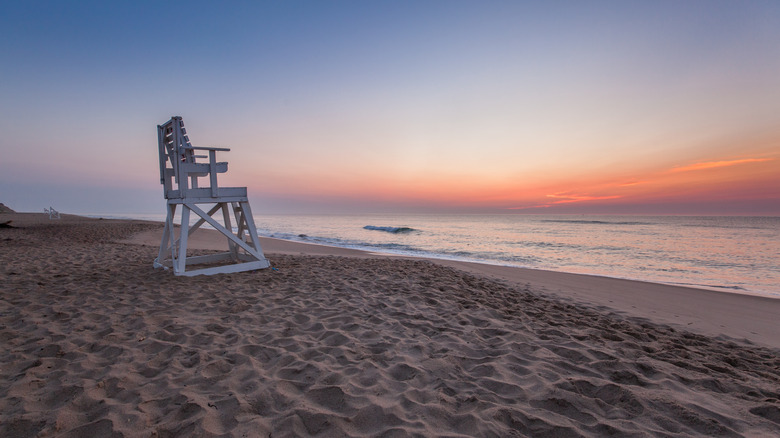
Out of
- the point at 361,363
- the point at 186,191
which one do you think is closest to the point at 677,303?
the point at 361,363

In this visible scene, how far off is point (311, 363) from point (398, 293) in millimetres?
2743

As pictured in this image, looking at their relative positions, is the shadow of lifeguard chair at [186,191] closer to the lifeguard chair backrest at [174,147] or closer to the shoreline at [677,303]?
the lifeguard chair backrest at [174,147]

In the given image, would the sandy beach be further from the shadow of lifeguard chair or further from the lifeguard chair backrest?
the lifeguard chair backrest

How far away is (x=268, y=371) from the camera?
266 cm

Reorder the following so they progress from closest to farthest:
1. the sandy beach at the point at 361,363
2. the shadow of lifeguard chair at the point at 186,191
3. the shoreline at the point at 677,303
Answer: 1. the sandy beach at the point at 361,363
2. the shoreline at the point at 677,303
3. the shadow of lifeguard chair at the point at 186,191

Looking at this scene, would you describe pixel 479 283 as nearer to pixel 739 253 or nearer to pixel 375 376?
pixel 375 376

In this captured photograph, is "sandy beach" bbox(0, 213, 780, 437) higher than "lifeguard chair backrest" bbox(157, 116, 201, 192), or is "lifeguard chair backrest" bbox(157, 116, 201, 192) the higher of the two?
"lifeguard chair backrest" bbox(157, 116, 201, 192)

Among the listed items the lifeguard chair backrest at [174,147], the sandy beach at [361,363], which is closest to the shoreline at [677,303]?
the sandy beach at [361,363]

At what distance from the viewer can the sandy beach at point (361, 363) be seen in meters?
2.05

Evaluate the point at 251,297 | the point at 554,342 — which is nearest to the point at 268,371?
the point at 251,297

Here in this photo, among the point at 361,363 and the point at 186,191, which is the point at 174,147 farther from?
the point at 361,363

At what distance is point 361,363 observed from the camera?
285cm

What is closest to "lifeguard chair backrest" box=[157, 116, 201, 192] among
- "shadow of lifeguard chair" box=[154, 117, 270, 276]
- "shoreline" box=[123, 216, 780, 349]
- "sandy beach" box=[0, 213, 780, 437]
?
"shadow of lifeguard chair" box=[154, 117, 270, 276]

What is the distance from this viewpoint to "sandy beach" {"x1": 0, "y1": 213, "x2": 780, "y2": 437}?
6.73ft
